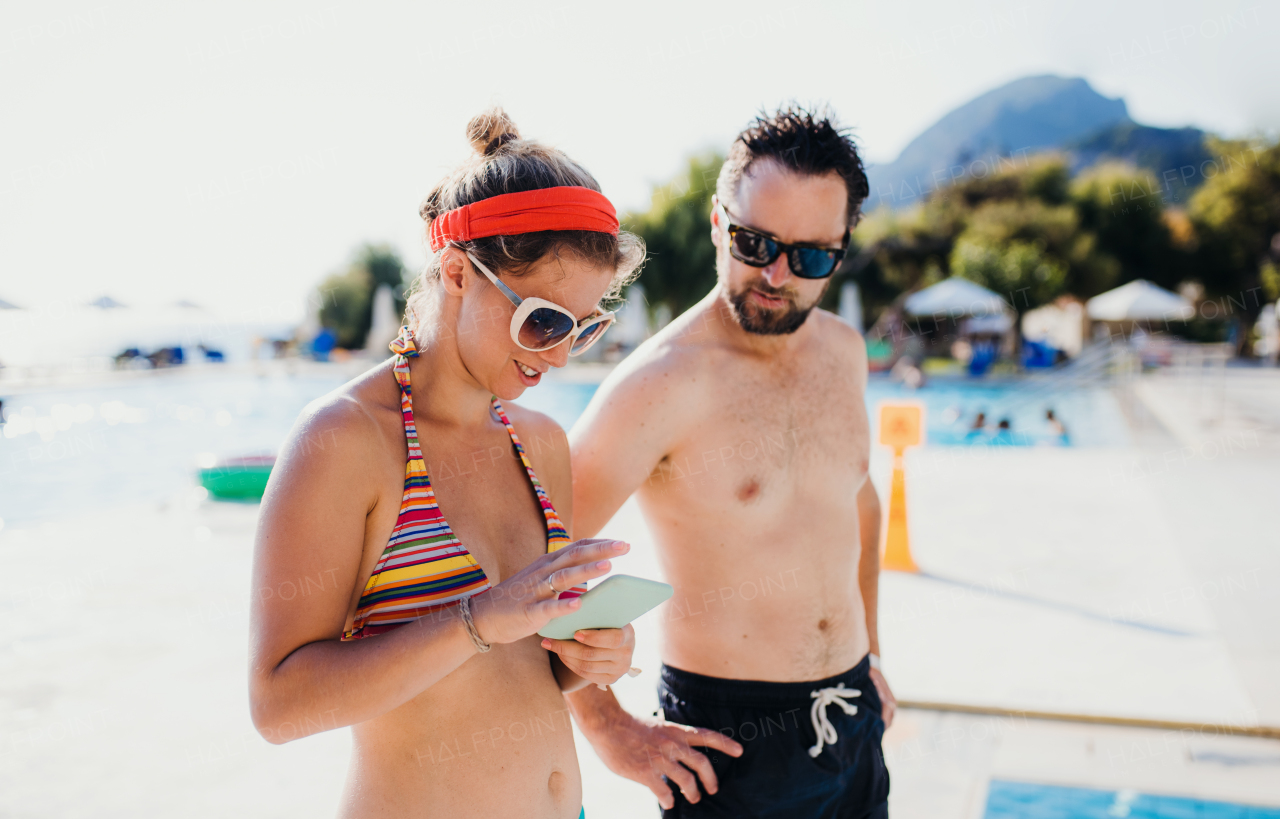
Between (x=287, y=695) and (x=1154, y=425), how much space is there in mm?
14224

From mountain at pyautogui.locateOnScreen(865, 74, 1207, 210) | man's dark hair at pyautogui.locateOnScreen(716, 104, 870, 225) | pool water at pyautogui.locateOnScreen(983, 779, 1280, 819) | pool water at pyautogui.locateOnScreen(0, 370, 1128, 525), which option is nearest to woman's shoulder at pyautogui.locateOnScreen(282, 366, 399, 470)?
man's dark hair at pyautogui.locateOnScreen(716, 104, 870, 225)

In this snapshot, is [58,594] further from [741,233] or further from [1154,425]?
[1154,425]

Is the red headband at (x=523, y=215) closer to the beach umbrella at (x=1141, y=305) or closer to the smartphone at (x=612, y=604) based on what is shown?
the smartphone at (x=612, y=604)

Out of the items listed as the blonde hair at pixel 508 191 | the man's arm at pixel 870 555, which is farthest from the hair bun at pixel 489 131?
the man's arm at pixel 870 555

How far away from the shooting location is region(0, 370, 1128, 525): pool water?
11.5m

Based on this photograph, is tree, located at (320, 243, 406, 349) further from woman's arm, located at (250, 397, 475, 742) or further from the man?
woman's arm, located at (250, 397, 475, 742)

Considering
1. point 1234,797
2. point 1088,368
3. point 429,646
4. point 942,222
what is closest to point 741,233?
point 429,646

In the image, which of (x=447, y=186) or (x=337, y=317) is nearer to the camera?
(x=447, y=186)

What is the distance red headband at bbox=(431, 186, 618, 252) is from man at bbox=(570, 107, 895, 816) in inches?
26.1

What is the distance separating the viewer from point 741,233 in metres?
1.90

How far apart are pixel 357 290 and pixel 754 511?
45.1 meters

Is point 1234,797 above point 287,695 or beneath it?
beneath

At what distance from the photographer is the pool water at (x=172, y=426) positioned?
1152cm

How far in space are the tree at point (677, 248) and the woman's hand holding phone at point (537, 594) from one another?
2926 centimetres
